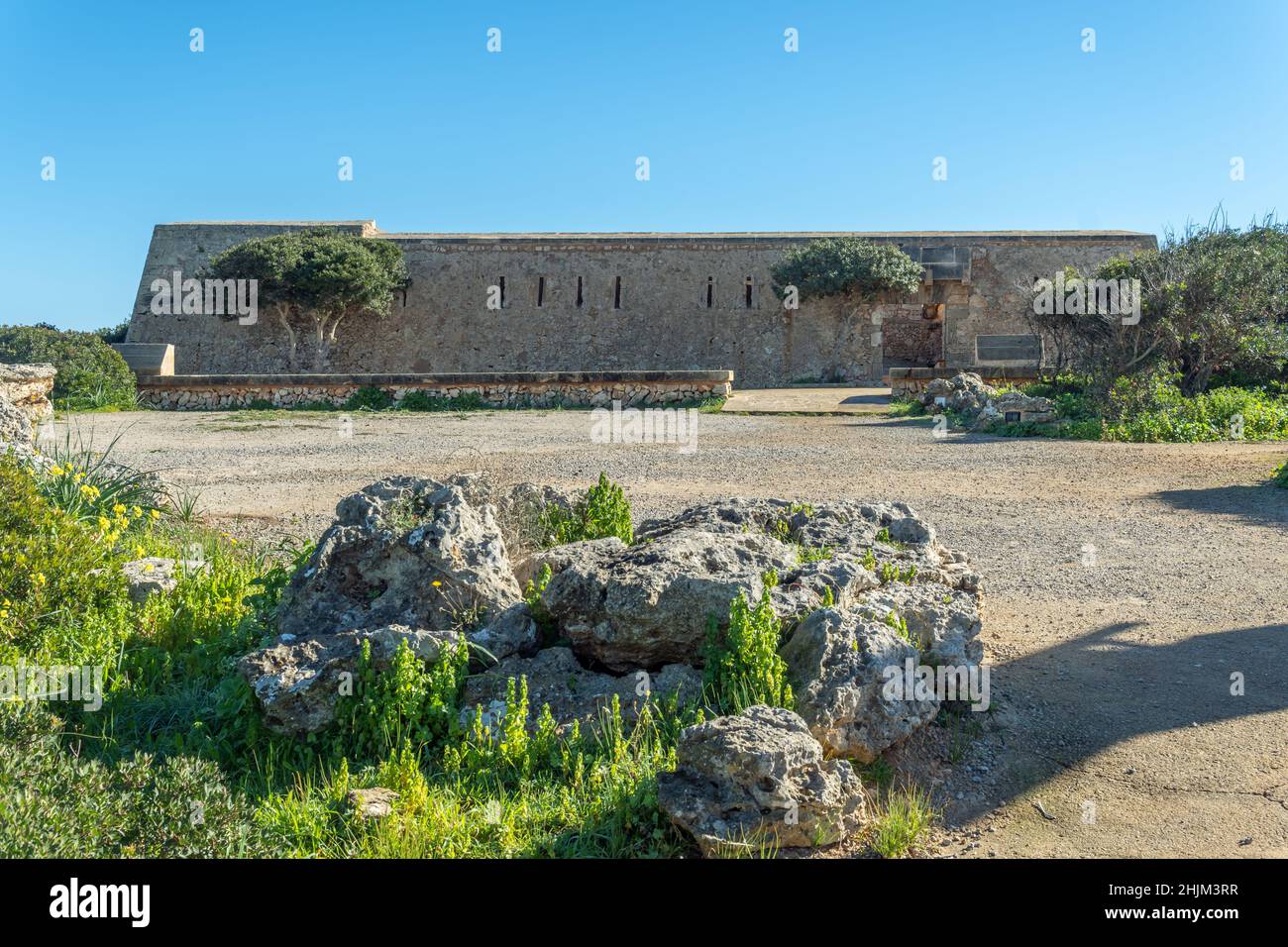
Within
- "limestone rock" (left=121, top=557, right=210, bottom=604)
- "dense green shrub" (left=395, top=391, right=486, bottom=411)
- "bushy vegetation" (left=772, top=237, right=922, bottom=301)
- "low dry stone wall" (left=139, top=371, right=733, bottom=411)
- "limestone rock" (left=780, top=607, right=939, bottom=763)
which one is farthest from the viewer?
"bushy vegetation" (left=772, top=237, right=922, bottom=301)

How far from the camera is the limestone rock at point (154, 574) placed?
508 centimetres

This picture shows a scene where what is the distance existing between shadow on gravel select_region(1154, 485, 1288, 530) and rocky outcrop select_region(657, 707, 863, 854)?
596 centimetres

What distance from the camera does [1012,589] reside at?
582 cm

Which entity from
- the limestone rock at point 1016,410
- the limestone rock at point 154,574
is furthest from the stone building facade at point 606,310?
the limestone rock at point 154,574

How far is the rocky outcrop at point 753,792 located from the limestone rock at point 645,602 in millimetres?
786

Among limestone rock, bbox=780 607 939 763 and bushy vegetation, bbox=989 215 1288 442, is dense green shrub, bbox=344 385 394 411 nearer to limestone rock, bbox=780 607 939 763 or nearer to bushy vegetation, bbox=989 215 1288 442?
bushy vegetation, bbox=989 215 1288 442

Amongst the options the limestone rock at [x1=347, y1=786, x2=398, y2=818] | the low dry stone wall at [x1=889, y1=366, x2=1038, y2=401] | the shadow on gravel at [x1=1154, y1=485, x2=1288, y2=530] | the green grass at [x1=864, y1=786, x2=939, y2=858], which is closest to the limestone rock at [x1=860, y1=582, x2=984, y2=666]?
the green grass at [x1=864, y1=786, x2=939, y2=858]

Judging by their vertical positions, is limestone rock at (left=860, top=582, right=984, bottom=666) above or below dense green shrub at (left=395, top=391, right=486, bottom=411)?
below

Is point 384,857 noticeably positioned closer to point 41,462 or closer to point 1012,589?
point 1012,589

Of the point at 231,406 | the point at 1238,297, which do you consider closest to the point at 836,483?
the point at 1238,297

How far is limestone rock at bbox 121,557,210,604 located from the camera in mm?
5082

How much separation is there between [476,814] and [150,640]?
2.29 meters

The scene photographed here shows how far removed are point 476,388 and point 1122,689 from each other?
15773 mm

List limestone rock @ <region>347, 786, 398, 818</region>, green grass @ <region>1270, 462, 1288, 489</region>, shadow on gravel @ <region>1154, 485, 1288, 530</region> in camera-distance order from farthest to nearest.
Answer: green grass @ <region>1270, 462, 1288, 489</region>, shadow on gravel @ <region>1154, 485, 1288, 530</region>, limestone rock @ <region>347, 786, 398, 818</region>
